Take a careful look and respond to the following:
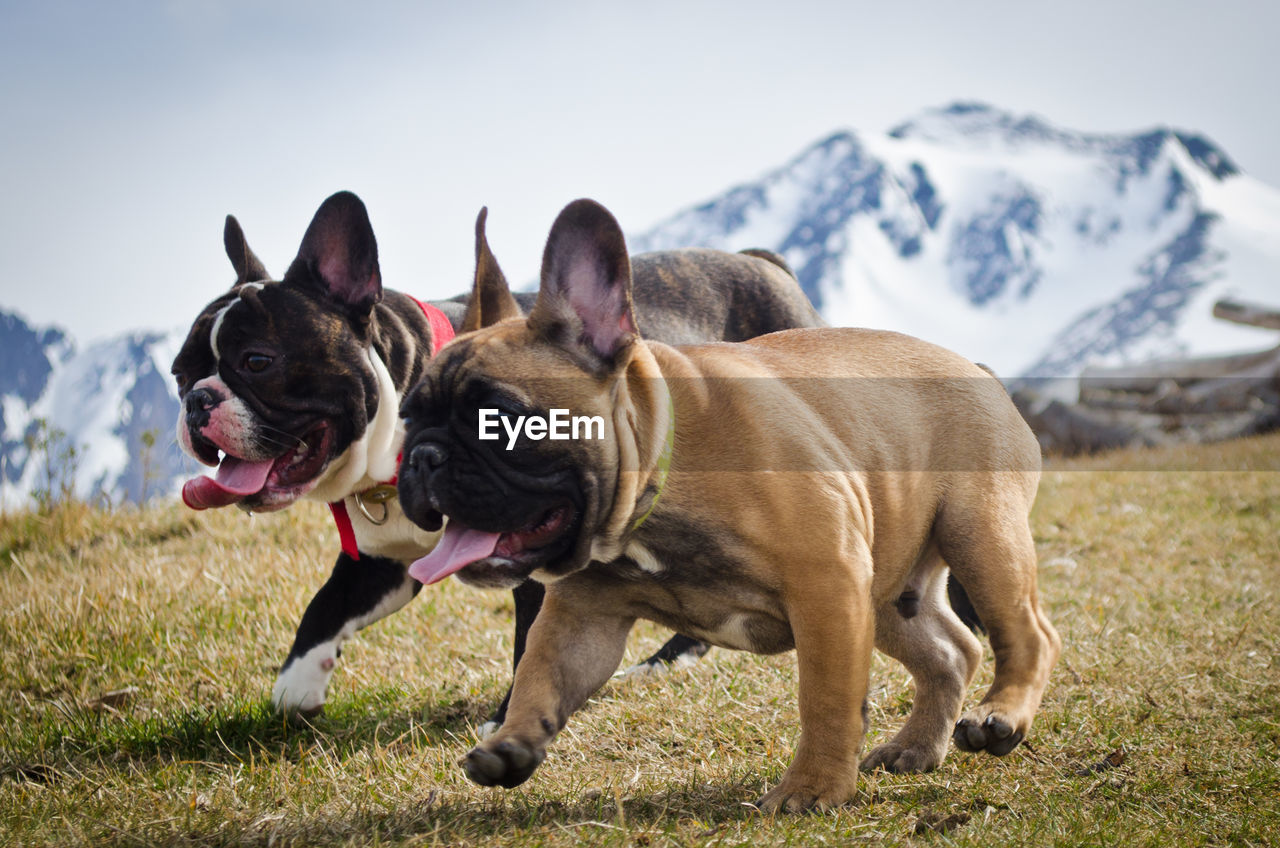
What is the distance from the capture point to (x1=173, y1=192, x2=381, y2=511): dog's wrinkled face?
11.7 feet

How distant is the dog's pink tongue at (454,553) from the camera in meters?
2.50

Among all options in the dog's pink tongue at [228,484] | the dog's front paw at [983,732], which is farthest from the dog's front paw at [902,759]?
the dog's pink tongue at [228,484]

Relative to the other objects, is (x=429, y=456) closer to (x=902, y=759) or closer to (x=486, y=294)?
(x=486, y=294)

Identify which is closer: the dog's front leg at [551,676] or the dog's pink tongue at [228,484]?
the dog's front leg at [551,676]

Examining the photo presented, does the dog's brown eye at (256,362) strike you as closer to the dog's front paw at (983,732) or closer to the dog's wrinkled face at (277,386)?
the dog's wrinkled face at (277,386)

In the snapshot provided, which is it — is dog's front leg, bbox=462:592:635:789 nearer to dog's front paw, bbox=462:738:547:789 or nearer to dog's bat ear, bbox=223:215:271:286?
dog's front paw, bbox=462:738:547:789

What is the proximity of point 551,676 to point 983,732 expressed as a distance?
113 cm

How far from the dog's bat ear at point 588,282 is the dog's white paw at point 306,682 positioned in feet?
5.83

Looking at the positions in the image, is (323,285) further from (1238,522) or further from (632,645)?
(1238,522)

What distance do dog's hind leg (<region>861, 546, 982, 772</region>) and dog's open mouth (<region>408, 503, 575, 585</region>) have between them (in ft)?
3.83

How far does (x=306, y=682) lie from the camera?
372 centimetres

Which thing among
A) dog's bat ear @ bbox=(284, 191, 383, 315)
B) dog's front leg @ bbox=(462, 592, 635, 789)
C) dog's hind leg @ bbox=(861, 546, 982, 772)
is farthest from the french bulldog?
dog's hind leg @ bbox=(861, 546, 982, 772)

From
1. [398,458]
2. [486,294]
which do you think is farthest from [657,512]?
[398,458]

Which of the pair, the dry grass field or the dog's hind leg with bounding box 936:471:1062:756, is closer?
the dry grass field
